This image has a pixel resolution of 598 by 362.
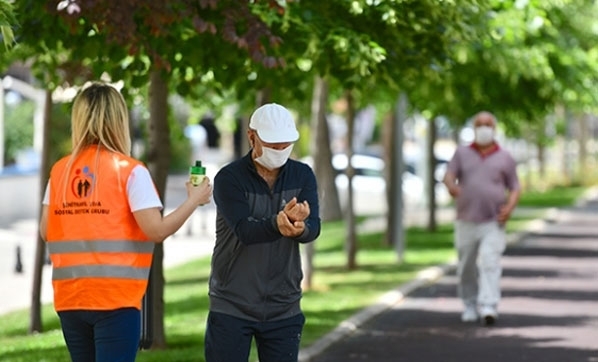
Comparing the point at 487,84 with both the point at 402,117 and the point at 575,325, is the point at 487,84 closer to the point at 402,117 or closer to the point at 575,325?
the point at 402,117

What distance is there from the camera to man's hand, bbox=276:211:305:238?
24.0 ft

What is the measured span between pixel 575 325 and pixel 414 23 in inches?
183

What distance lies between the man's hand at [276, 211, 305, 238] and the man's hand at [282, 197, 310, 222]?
0.7 inches

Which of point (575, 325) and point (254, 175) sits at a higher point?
point (254, 175)

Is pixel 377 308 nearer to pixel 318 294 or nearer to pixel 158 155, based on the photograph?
pixel 318 294

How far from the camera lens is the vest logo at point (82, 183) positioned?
7109 mm

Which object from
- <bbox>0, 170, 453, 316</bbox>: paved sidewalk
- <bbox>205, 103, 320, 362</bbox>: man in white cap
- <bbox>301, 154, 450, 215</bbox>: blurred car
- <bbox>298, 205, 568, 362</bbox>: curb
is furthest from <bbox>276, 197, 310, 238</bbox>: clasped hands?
<bbox>301, 154, 450, 215</bbox>: blurred car

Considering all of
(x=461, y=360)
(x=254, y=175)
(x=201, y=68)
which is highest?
(x=201, y=68)

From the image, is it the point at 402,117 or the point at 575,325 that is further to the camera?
the point at 402,117

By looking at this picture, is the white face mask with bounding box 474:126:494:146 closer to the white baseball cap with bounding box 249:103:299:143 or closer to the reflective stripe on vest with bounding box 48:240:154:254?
the white baseball cap with bounding box 249:103:299:143

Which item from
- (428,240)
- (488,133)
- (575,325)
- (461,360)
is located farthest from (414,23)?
(428,240)

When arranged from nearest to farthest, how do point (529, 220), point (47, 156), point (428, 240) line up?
1. point (47, 156)
2. point (428, 240)
3. point (529, 220)

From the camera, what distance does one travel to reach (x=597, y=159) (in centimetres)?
6812

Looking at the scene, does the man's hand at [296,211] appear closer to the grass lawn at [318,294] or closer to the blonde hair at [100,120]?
the blonde hair at [100,120]
